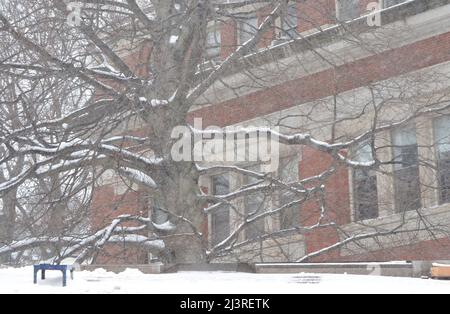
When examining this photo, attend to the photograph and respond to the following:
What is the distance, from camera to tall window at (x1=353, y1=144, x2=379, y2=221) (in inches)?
640

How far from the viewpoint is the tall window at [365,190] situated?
16250 millimetres

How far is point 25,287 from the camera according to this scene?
465cm

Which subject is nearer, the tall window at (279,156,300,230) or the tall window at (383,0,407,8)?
the tall window at (279,156,300,230)

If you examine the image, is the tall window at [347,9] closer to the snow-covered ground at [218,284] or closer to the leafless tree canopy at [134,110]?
the leafless tree canopy at [134,110]

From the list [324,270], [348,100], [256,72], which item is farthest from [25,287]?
[348,100]

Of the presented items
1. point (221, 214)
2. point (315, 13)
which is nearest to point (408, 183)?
point (315, 13)

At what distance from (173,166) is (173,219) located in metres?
0.89

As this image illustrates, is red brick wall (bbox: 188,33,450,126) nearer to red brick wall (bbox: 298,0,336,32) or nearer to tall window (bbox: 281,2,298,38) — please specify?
red brick wall (bbox: 298,0,336,32)

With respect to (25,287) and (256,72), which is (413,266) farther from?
(256,72)

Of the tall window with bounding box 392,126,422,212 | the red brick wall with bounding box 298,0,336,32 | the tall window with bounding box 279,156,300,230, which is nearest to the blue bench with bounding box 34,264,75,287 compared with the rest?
the red brick wall with bounding box 298,0,336,32

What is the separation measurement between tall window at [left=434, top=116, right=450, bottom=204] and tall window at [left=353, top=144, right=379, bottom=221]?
145 centimetres

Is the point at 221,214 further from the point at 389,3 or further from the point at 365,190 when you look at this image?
the point at 389,3

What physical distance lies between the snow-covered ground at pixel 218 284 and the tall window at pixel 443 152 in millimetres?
10040

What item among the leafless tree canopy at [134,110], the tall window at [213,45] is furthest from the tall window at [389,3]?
the tall window at [213,45]
